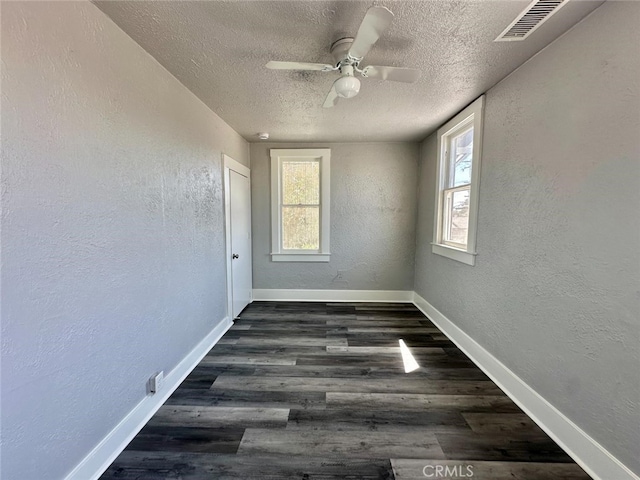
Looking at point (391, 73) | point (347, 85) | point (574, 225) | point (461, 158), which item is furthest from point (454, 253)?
point (347, 85)

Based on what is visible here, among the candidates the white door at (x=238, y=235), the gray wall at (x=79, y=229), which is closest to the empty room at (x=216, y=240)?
the gray wall at (x=79, y=229)

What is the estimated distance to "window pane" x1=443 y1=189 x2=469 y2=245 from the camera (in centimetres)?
277

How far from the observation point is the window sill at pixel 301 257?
4.01m

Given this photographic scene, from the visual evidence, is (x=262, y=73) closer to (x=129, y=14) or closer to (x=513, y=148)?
(x=129, y=14)

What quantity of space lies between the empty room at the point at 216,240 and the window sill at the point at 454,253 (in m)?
0.04

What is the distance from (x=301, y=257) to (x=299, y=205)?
797 mm

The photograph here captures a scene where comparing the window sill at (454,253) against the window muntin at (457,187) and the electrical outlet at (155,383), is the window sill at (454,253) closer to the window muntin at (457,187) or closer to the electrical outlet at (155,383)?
the window muntin at (457,187)

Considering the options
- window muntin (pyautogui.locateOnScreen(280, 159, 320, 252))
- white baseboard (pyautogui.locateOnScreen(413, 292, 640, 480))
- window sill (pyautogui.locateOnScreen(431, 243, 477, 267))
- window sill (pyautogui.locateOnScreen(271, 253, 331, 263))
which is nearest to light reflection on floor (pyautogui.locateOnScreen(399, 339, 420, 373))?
white baseboard (pyautogui.locateOnScreen(413, 292, 640, 480))

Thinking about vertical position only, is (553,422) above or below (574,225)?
below

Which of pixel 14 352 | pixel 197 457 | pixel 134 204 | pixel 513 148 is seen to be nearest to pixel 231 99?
pixel 134 204

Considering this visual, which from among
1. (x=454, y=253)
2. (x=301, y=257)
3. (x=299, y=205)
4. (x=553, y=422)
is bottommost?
(x=553, y=422)

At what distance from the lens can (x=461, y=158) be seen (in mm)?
2865

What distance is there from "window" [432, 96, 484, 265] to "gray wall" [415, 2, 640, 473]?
0.18 metres

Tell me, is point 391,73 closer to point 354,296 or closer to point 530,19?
point 530,19
